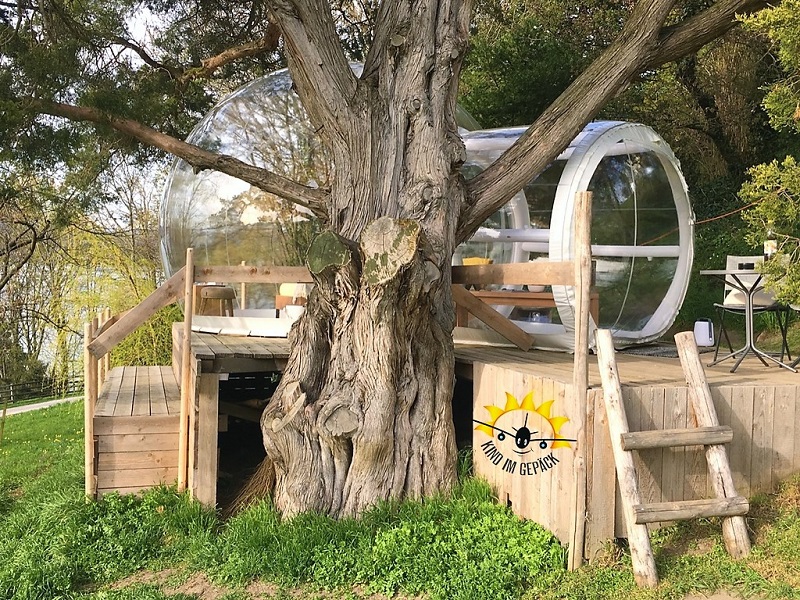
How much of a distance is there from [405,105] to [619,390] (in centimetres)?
269

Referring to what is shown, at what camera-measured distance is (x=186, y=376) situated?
6.00m

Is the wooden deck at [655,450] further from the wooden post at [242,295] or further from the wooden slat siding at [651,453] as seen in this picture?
the wooden post at [242,295]

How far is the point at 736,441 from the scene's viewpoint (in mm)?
4969

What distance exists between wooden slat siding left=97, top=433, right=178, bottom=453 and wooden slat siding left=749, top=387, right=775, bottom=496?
4.40 meters

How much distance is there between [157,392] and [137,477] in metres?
1.50

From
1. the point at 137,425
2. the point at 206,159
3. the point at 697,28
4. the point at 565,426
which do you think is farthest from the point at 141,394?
the point at 697,28

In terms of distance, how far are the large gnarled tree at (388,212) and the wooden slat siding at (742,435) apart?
1.97 m

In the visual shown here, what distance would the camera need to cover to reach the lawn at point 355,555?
444 cm

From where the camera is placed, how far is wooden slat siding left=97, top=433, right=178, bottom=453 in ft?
20.0

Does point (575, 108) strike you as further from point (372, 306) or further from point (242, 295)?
point (242, 295)

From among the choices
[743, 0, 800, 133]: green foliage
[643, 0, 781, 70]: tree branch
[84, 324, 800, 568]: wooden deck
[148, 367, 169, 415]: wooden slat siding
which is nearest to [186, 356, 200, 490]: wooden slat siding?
[84, 324, 800, 568]: wooden deck

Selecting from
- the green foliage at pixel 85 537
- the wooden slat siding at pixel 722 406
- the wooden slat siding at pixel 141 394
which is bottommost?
the green foliage at pixel 85 537

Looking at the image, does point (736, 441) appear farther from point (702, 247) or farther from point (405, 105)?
point (702, 247)

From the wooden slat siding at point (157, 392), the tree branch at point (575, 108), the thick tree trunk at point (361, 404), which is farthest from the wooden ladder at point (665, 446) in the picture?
the wooden slat siding at point (157, 392)
